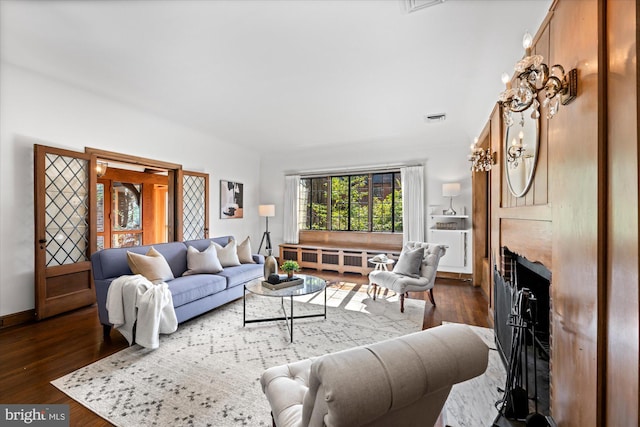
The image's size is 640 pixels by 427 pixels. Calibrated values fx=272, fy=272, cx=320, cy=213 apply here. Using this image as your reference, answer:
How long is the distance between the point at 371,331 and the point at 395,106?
9.85ft

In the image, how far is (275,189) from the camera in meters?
7.08

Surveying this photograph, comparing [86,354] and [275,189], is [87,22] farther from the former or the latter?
[275,189]

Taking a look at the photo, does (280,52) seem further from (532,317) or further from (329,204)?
(329,204)

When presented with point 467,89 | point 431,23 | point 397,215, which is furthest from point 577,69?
point 397,215

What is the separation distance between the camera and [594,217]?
115 centimetres

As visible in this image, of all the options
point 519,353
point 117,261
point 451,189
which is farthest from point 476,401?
point 451,189

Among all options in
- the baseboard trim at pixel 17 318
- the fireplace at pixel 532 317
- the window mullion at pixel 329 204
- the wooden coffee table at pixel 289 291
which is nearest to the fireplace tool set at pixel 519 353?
the fireplace at pixel 532 317

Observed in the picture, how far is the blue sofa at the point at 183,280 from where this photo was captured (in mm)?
2809

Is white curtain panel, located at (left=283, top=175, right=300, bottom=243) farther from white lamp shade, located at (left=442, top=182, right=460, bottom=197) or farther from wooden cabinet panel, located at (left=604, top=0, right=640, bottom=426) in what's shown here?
wooden cabinet panel, located at (left=604, top=0, right=640, bottom=426)

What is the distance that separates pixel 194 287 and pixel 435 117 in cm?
414

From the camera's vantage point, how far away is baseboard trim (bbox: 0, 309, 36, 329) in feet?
9.61

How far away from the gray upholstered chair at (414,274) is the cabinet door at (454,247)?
151 cm

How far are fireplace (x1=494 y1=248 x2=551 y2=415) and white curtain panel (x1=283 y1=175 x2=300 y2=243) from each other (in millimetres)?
4802

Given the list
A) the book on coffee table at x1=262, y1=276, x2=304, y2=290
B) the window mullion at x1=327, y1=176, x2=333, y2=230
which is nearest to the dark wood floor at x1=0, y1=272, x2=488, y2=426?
the book on coffee table at x1=262, y1=276, x2=304, y2=290
